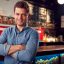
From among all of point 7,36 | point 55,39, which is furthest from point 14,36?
point 55,39

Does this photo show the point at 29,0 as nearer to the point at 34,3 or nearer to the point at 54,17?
the point at 34,3

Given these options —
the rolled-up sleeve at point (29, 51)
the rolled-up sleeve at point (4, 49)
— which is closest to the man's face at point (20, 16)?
the rolled-up sleeve at point (29, 51)

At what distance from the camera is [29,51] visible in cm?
196

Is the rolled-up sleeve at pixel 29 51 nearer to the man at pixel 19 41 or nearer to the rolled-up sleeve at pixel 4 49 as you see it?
the man at pixel 19 41

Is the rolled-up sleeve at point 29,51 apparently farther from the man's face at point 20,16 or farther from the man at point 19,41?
Result: the man's face at point 20,16

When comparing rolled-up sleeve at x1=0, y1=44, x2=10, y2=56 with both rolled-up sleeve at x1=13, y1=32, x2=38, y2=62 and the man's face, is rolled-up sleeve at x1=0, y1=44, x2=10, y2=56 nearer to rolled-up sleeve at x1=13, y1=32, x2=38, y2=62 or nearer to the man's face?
rolled-up sleeve at x1=13, y1=32, x2=38, y2=62

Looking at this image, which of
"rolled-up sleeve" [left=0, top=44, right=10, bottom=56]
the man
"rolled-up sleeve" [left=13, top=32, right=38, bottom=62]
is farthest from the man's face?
"rolled-up sleeve" [left=0, top=44, right=10, bottom=56]

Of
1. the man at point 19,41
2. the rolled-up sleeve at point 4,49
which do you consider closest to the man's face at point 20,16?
the man at point 19,41

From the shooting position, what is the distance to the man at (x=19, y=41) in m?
1.93

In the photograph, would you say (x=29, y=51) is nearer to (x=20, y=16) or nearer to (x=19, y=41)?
(x=19, y=41)

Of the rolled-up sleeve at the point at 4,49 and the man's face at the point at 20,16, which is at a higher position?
the man's face at the point at 20,16

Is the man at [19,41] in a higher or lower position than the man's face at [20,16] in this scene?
lower

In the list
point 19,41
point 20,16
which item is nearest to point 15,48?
point 19,41

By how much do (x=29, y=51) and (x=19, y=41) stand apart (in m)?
0.15
